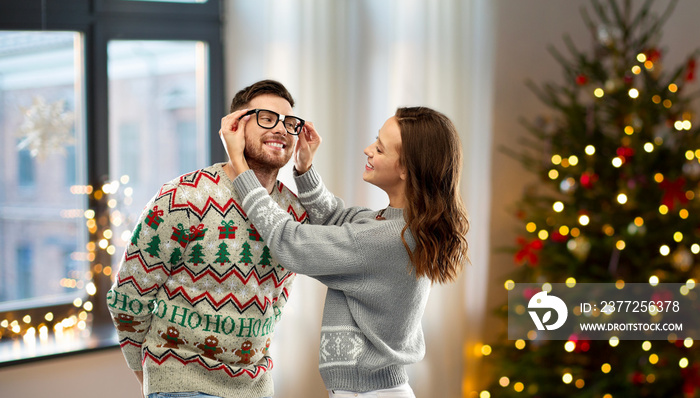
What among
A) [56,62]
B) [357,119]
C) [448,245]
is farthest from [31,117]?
[448,245]

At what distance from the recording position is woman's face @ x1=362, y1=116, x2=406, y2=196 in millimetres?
1659

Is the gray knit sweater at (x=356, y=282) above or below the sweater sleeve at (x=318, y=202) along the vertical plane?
below

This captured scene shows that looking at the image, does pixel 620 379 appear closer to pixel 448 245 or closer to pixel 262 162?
pixel 448 245

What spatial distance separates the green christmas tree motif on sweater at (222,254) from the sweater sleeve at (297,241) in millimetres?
99

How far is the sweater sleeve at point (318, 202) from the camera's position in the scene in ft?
5.91

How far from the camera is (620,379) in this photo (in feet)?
8.21

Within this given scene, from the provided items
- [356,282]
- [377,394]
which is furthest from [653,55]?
[377,394]

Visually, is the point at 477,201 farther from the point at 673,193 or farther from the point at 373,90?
the point at 673,193

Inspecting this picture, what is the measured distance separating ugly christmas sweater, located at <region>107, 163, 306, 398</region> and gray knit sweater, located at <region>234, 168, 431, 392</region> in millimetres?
79

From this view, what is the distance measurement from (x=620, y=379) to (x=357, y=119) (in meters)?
1.63

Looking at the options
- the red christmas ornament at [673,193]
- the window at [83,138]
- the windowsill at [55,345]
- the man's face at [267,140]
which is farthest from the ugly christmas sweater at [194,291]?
the red christmas ornament at [673,193]

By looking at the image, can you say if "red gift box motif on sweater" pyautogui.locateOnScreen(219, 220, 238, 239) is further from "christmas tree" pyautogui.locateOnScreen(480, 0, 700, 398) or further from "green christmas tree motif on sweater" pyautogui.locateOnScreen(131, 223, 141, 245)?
"christmas tree" pyautogui.locateOnScreen(480, 0, 700, 398)

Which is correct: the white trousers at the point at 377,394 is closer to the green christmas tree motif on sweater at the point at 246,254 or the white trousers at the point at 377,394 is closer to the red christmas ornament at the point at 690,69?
the green christmas tree motif on sweater at the point at 246,254

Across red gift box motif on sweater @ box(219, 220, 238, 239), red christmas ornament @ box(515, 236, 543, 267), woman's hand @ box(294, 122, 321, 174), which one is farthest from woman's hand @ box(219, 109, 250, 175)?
red christmas ornament @ box(515, 236, 543, 267)
